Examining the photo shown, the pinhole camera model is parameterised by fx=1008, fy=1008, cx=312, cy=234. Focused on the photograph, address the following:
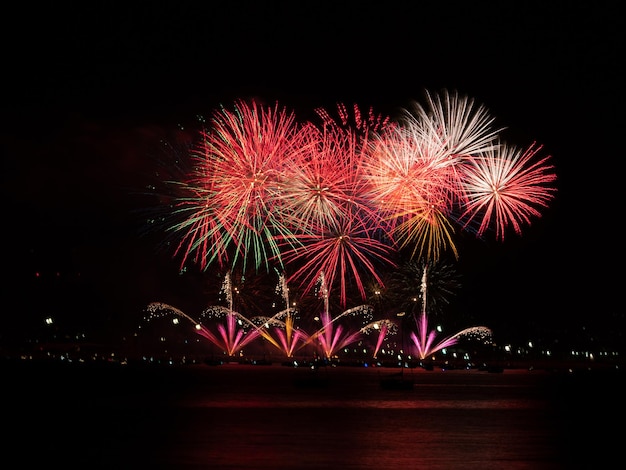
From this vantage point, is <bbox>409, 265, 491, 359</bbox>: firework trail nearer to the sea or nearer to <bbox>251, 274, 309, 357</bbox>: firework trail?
the sea

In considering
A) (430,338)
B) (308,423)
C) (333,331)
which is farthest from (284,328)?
(308,423)

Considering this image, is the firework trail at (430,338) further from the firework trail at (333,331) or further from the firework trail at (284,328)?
the firework trail at (284,328)

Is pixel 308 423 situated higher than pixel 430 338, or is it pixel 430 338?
pixel 430 338

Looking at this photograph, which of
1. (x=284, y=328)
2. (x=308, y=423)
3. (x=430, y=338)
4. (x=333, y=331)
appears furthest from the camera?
(x=430, y=338)

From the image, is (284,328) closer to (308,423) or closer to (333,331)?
(333,331)

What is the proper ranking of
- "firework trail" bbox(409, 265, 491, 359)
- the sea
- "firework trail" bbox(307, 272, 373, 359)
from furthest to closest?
1. "firework trail" bbox(409, 265, 491, 359)
2. "firework trail" bbox(307, 272, 373, 359)
3. the sea

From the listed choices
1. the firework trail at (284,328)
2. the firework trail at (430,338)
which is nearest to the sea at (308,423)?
the firework trail at (284,328)

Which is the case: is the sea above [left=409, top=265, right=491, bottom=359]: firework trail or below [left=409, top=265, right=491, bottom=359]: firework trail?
below

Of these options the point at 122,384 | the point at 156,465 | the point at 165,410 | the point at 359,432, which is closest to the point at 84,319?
the point at 122,384

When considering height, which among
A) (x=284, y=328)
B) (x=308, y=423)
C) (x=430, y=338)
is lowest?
(x=308, y=423)

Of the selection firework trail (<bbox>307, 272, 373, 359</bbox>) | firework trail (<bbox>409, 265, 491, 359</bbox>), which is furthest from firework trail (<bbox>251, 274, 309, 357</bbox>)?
firework trail (<bbox>409, 265, 491, 359</bbox>)
